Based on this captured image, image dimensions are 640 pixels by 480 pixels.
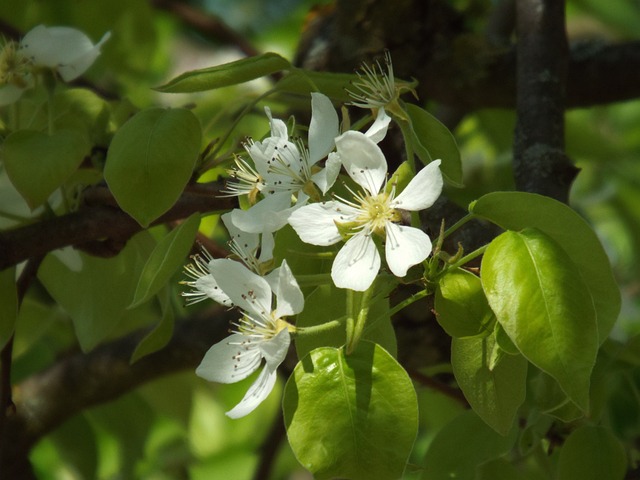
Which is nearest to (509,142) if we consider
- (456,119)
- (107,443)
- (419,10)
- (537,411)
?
(456,119)

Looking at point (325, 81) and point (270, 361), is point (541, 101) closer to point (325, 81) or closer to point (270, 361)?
point (325, 81)

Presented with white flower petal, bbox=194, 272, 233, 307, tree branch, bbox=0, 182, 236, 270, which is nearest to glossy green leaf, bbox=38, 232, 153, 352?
tree branch, bbox=0, 182, 236, 270

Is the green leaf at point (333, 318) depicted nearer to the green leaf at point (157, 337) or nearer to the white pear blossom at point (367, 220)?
the white pear blossom at point (367, 220)

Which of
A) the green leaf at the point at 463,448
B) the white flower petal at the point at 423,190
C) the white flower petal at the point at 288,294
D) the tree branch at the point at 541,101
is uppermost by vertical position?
the white flower petal at the point at 423,190

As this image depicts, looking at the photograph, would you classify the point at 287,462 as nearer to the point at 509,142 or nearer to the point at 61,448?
the point at 61,448

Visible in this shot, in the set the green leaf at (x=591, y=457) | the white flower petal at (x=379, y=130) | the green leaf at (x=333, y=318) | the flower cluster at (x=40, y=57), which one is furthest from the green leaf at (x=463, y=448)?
the flower cluster at (x=40, y=57)

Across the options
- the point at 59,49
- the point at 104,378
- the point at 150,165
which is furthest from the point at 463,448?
the point at 104,378
